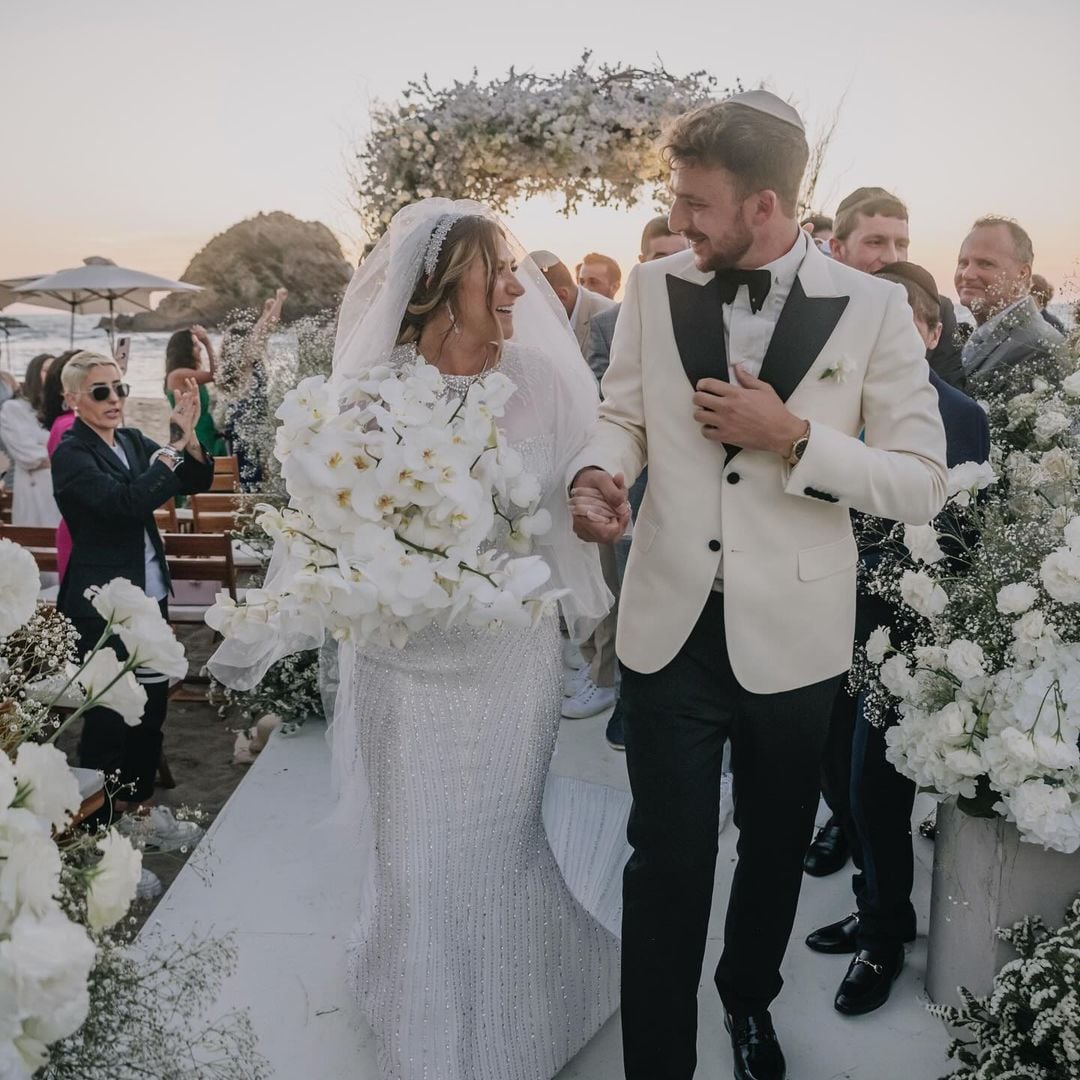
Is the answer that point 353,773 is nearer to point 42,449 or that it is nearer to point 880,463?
point 880,463

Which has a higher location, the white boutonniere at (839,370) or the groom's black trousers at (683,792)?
the white boutonniere at (839,370)

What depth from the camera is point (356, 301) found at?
121 inches

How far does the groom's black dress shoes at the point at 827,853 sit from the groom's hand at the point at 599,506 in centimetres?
186

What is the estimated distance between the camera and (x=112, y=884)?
106cm

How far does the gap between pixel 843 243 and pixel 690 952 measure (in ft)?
8.66

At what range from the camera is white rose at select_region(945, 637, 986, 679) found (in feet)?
7.79

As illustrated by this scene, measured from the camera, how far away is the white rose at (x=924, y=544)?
2596 millimetres

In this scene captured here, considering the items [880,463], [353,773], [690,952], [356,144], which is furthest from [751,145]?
[356,144]

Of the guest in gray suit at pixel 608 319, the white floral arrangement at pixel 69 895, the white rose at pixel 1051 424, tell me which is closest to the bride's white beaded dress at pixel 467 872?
the white floral arrangement at pixel 69 895

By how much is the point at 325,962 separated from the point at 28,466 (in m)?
4.77

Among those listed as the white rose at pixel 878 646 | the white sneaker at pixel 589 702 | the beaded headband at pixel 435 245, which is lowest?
the white sneaker at pixel 589 702

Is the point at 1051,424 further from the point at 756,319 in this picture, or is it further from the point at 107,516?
the point at 107,516

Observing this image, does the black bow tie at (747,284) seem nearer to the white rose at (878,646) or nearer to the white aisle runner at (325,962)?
the white rose at (878,646)

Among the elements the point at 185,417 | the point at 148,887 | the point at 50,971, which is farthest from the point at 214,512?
the point at 50,971
